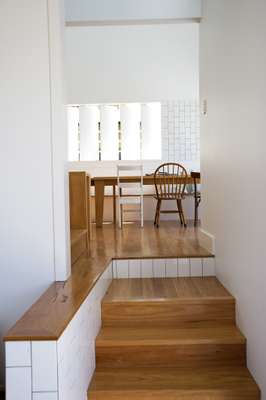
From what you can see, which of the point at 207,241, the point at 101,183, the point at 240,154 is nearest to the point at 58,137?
the point at 240,154

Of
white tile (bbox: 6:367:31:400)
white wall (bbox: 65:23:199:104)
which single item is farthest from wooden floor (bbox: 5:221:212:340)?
white wall (bbox: 65:23:199:104)

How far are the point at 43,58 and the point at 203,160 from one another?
165 cm

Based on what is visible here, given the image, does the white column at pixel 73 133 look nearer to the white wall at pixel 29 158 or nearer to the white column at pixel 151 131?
the white column at pixel 151 131

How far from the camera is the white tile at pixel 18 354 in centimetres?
140

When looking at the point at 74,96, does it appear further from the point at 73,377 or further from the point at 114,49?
the point at 73,377

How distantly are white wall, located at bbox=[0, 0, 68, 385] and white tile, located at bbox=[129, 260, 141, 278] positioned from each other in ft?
2.82

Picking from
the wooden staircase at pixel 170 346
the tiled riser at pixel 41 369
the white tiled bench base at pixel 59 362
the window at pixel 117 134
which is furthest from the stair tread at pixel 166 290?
the window at pixel 117 134

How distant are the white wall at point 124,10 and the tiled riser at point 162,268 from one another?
211 cm

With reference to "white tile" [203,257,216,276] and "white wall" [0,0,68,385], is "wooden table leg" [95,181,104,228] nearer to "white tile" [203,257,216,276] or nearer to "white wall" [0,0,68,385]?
"white tile" [203,257,216,276]

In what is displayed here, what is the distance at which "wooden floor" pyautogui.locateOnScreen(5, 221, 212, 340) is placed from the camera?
1512 mm

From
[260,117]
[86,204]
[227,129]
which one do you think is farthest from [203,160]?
[260,117]

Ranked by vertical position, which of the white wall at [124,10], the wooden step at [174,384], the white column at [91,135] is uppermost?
the white wall at [124,10]

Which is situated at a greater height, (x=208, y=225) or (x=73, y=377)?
(x=208, y=225)

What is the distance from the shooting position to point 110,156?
7020 mm
